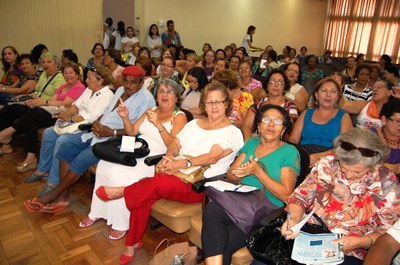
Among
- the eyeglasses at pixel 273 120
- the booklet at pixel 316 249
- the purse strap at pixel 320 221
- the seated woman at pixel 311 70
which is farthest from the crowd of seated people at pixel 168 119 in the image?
the seated woman at pixel 311 70

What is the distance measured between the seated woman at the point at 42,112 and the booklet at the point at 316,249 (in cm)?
299

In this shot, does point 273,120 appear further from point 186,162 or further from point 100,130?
point 100,130

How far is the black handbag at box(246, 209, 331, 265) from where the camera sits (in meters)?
1.49

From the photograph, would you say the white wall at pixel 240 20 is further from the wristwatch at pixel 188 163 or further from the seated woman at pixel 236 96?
the wristwatch at pixel 188 163

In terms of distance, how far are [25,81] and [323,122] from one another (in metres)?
4.15

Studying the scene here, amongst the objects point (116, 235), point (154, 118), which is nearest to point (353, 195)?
point (154, 118)

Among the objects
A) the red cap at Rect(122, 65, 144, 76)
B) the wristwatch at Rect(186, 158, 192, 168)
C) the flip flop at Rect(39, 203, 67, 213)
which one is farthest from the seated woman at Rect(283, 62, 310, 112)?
the flip flop at Rect(39, 203, 67, 213)

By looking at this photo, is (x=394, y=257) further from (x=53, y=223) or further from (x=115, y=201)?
(x=53, y=223)

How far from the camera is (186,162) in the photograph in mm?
2150

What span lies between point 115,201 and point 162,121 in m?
0.73

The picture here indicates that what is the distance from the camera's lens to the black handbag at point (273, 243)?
58.6 inches

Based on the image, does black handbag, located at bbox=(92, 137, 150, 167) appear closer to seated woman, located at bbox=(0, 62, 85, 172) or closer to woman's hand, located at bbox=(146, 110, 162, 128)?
woman's hand, located at bbox=(146, 110, 162, 128)

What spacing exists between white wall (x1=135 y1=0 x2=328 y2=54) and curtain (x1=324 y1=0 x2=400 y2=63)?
1.65ft

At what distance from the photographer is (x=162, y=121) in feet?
8.43
